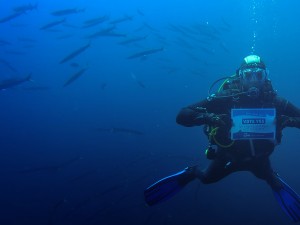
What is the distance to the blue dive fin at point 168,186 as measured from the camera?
5.98 metres

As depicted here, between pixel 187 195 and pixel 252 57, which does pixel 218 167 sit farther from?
pixel 187 195

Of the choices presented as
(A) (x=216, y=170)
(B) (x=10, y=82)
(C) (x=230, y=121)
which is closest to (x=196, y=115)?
(C) (x=230, y=121)

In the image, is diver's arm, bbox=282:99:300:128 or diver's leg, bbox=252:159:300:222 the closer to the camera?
diver's arm, bbox=282:99:300:128

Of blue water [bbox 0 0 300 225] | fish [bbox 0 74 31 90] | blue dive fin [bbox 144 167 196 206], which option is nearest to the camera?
blue dive fin [bbox 144 167 196 206]

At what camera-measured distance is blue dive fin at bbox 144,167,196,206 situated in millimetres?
5977

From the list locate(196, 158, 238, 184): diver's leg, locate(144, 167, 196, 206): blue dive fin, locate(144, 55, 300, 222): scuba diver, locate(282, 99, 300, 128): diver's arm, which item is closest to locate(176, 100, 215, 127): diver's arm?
locate(144, 55, 300, 222): scuba diver

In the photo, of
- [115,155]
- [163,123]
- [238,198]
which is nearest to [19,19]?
[163,123]

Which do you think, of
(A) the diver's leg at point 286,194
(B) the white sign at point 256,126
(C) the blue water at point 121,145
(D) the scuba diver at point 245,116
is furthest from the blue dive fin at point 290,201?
(C) the blue water at point 121,145

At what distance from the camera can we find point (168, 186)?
236 inches

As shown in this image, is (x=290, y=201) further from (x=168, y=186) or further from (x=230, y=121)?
(x=168, y=186)

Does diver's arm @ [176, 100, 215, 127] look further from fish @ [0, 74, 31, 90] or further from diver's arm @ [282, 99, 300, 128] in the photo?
fish @ [0, 74, 31, 90]

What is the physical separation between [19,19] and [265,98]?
44.8m

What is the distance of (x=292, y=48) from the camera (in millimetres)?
42250

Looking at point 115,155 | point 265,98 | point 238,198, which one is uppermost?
point 265,98
